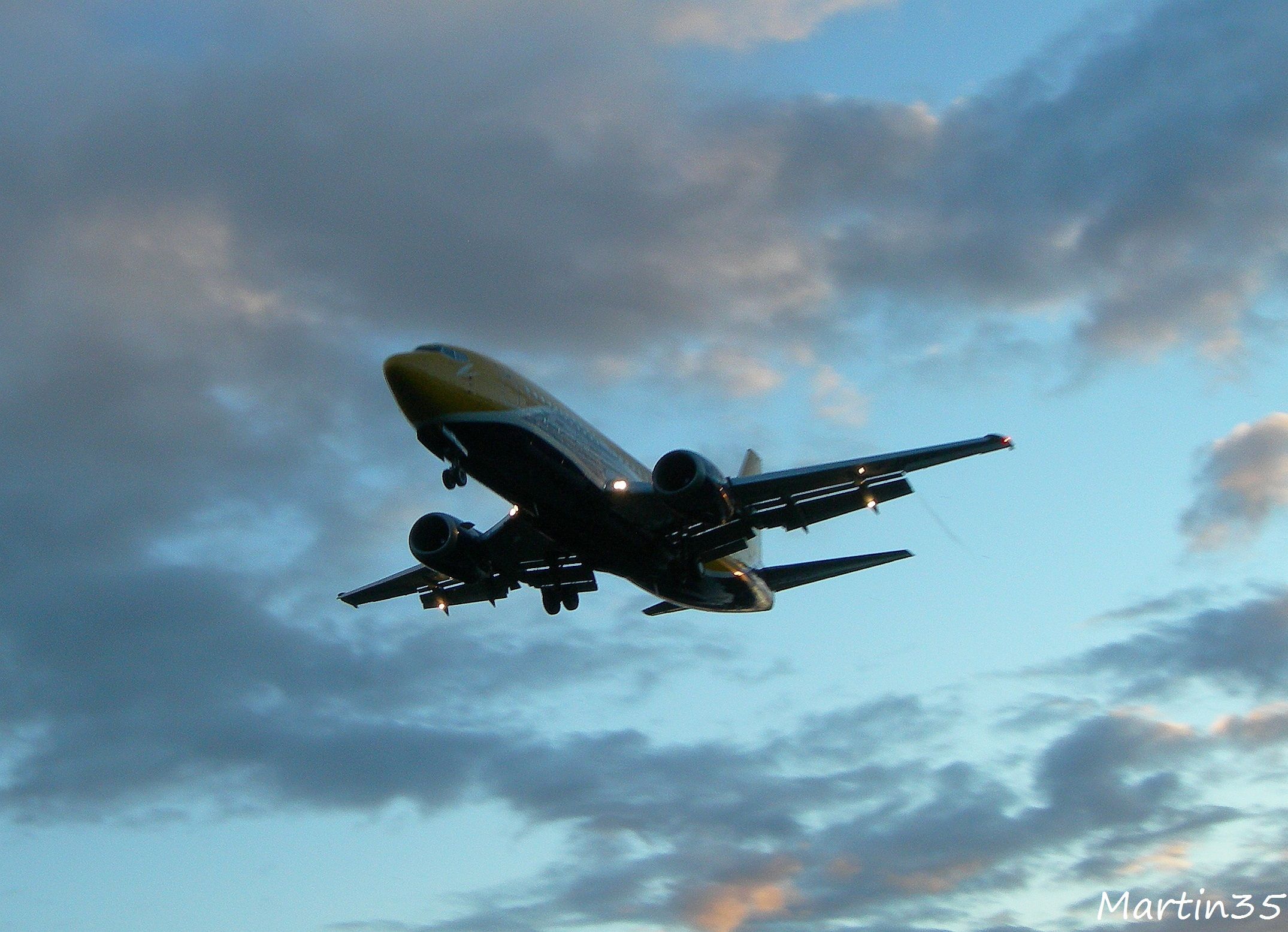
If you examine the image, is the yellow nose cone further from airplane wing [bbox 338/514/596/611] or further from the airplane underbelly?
the airplane underbelly

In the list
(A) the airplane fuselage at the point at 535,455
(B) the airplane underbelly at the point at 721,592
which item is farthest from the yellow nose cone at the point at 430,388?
(B) the airplane underbelly at the point at 721,592

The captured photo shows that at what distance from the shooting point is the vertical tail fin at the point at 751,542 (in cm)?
4853

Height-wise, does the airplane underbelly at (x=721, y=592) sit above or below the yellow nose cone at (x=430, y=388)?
below

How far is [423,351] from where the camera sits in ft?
116

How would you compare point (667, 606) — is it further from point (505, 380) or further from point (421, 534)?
point (505, 380)

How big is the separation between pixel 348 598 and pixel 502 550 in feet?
22.0

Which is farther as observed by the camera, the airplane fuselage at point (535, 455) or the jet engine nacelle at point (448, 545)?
the jet engine nacelle at point (448, 545)

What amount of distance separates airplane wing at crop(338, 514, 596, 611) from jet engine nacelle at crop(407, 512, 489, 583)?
44 cm

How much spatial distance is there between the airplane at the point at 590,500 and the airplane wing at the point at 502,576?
6 centimetres

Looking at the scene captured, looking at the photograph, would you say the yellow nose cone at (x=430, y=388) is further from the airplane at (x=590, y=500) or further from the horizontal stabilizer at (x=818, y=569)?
the horizontal stabilizer at (x=818, y=569)

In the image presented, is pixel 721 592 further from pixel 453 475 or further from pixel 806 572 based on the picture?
pixel 453 475

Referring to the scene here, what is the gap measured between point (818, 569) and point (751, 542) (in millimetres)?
6440

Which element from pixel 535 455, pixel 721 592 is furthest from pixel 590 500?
pixel 721 592

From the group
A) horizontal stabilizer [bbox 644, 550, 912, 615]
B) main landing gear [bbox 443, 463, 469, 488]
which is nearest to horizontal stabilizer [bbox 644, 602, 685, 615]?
horizontal stabilizer [bbox 644, 550, 912, 615]
